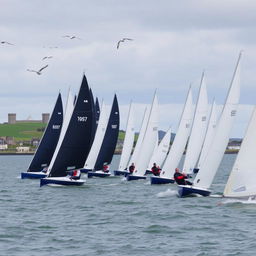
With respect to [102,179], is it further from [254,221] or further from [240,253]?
[240,253]

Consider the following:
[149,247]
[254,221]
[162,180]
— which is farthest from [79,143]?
[149,247]

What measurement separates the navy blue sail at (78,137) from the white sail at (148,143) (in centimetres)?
1349

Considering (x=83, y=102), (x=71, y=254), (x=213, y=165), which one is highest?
(x=83, y=102)

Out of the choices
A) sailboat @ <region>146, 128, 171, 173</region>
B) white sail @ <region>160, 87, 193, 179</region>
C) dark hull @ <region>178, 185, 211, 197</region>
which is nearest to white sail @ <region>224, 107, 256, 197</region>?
dark hull @ <region>178, 185, 211, 197</region>

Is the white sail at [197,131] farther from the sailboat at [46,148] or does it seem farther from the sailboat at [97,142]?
the sailboat at [97,142]

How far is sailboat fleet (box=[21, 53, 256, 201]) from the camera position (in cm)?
3938

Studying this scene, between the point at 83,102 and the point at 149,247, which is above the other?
the point at 83,102

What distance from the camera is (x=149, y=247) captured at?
1155 inches

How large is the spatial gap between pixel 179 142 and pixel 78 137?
8995 millimetres

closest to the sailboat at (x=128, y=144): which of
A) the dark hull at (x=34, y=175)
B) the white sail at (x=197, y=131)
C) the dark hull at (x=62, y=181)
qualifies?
the dark hull at (x=34, y=175)

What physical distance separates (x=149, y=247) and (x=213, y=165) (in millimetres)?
14595

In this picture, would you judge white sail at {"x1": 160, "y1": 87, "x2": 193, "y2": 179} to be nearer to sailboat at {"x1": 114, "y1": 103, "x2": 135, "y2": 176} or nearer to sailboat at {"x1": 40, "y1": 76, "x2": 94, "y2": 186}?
sailboat at {"x1": 40, "y1": 76, "x2": 94, "y2": 186}

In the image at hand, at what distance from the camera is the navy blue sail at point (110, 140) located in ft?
243

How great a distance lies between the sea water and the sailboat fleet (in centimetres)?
156
